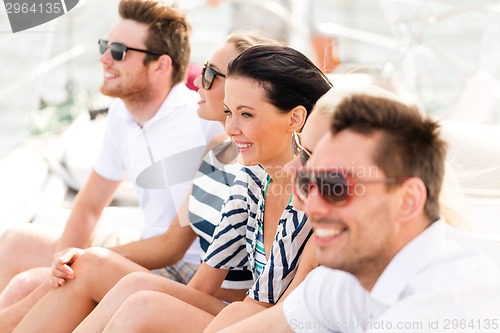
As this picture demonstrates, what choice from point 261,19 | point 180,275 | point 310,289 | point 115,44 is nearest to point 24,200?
point 115,44

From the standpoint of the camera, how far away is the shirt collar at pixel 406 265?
1416 mm

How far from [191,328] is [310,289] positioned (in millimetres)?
515

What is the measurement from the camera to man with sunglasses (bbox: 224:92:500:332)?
139 centimetres

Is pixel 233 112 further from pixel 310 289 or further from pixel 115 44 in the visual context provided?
pixel 115 44

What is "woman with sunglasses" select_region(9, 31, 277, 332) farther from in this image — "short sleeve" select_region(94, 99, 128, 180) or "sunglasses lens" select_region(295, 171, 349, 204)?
"sunglasses lens" select_region(295, 171, 349, 204)

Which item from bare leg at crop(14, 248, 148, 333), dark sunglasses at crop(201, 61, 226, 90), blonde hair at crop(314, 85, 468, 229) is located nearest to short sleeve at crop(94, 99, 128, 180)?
dark sunglasses at crop(201, 61, 226, 90)

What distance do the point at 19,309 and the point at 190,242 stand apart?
0.55 m

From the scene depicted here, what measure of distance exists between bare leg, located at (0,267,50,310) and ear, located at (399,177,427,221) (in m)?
1.55

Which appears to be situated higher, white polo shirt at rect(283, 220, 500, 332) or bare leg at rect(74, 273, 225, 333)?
white polo shirt at rect(283, 220, 500, 332)

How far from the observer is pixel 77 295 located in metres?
2.29

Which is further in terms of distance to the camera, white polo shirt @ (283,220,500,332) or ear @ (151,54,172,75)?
ear @ (151,54,172,75)

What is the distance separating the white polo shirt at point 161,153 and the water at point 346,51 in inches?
23.9

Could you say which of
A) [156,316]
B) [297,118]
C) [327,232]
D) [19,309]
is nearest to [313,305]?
[327,232]

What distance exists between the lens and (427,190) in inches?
56.6
